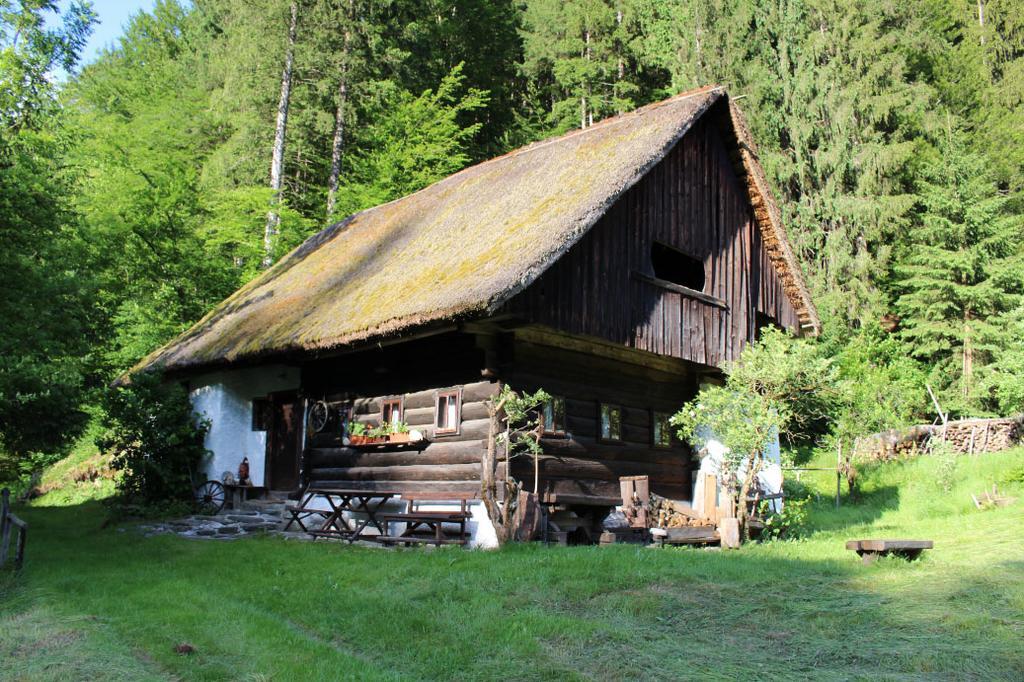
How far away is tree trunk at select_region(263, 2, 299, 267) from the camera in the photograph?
84.4 feet

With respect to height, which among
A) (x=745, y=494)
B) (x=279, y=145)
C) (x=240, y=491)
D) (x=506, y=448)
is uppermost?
(x=279, y=145)

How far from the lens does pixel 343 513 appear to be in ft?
45.2

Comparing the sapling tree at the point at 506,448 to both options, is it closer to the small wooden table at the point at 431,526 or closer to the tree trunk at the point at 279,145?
the small wooden table at the point at 431,526

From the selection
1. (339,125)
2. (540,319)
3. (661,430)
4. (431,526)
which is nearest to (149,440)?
(431,526)

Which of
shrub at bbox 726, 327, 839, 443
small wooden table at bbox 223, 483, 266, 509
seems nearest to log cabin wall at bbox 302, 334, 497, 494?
small wooden table at bbox 223, 483, 266, 509

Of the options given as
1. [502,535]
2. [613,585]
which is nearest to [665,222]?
[502,535]

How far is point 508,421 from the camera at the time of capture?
11.4m

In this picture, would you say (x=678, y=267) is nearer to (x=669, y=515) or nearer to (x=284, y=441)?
(x=669, y=515)

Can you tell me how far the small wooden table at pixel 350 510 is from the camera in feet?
39.0

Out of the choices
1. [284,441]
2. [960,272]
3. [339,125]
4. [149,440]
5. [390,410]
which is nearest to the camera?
[390,410]

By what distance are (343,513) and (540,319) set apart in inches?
198

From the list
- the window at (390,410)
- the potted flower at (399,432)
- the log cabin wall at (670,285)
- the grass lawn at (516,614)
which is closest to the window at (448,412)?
the potted flower at (399,432)

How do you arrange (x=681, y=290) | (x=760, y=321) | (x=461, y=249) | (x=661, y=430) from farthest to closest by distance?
(x=760, y=321), (x=661, y=430), (x=681, y=290), (x=461, y=249)

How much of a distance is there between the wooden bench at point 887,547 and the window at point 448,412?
5.72 m
